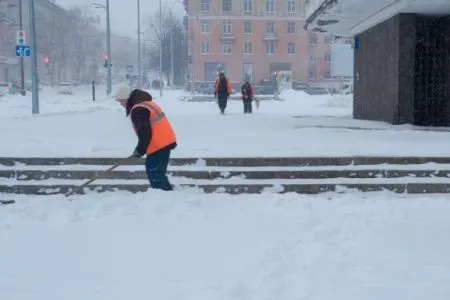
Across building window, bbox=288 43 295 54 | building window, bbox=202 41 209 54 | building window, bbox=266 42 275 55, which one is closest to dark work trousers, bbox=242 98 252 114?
A: building window, bbox=202 41 209 54

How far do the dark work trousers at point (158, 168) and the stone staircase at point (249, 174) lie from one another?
683mm

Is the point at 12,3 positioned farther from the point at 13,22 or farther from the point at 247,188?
the point at 247,188

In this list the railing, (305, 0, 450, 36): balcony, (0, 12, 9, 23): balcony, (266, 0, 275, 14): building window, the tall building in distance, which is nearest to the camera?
(305, 0, 450, 36): balcony

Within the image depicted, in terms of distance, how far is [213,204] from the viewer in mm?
7508

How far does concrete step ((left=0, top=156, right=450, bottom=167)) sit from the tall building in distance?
2317 inches

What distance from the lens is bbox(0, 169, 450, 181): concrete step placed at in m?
8.42

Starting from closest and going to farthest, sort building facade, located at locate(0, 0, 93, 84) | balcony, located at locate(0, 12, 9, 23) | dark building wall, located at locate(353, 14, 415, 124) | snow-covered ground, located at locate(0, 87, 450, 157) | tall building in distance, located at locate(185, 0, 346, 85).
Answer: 1. snow-covered ground, located at locate(0, 87, 450, 157)
2. dark building wall, located at locate(353, 14, 415, 124)
3. balcony, located at locate(0, 12, 9, 23)
4. building facade, located at locate(0, 0, 93, 84)
5. tall building in distance, located at locate(185, 0, 346, 85)

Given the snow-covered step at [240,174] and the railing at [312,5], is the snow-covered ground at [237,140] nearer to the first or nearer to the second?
the snow-covered step at [240,174]

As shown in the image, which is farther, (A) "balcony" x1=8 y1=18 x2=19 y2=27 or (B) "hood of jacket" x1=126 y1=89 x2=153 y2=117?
(A) "balcony" x1=8 y1=18 x2=19 y2=27

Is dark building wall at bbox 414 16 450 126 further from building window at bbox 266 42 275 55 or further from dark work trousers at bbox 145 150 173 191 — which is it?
building window at bbox 266 42 275 55

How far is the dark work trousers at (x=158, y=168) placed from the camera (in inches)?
289

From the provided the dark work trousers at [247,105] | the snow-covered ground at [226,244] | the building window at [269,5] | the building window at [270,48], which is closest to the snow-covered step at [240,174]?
the snow-covered ground at [226,244]

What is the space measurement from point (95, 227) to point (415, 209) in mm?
4008

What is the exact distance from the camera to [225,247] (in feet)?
18.8
